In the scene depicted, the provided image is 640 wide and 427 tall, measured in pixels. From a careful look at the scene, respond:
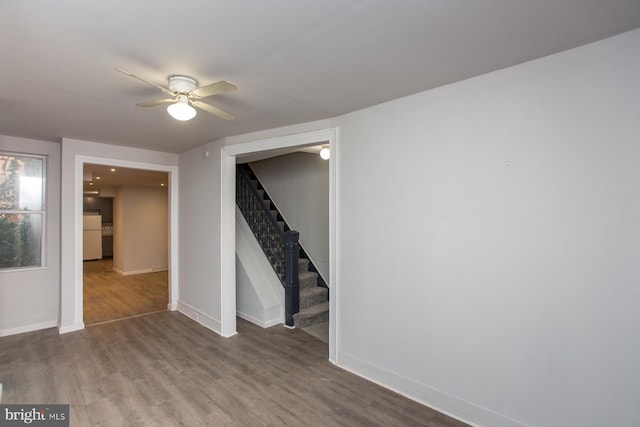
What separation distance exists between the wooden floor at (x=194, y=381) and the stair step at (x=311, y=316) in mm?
219

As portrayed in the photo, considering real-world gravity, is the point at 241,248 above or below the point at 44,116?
below

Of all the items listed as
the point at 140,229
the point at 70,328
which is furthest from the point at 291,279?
the point at 140,229

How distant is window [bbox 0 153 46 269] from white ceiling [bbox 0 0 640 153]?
1805 millimetres

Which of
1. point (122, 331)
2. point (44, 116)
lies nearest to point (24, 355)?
point (122, 331)

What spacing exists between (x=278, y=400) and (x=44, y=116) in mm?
3435

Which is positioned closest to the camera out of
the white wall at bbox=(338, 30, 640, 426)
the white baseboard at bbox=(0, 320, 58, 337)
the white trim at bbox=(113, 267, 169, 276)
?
the white wall at bbox=(338, 30, 640, 426)

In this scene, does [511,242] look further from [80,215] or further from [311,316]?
[80,215]

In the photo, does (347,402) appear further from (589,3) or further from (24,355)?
(24,355)

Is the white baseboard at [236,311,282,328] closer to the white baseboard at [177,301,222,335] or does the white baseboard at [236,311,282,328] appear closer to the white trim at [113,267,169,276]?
the white baseboard at [177,301,222,335]

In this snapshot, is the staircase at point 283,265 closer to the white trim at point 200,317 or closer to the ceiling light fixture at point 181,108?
the white trim at point 200,317

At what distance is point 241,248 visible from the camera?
4.75 metres

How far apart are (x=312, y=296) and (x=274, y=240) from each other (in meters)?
1.02

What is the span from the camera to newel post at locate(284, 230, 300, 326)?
14.1 feet

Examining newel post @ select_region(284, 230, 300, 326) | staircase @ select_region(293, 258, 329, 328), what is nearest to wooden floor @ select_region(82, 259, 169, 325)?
newel post @ select_region(284, 230, 300, 326)
